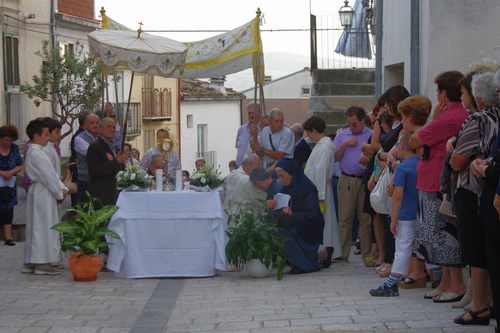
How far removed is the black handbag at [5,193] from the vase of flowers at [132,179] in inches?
144

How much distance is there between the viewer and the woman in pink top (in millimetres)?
9500

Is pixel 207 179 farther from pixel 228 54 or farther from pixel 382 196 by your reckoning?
pixel 228 54

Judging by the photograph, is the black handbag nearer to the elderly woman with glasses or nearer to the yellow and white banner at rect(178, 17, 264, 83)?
the yellow and white banner at rect(178, 17, 264, 83)

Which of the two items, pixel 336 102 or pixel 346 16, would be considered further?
pixel 346 16

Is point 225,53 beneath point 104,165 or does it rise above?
above

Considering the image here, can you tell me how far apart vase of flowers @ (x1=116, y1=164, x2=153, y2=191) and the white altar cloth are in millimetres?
142

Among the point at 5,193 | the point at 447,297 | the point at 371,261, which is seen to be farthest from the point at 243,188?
the point at 5,193

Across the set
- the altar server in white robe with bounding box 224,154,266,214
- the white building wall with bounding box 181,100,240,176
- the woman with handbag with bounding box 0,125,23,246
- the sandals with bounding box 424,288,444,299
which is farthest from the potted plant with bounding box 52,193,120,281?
the white building wall with bounding box 181,100,240,176

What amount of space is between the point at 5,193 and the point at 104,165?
123 inches

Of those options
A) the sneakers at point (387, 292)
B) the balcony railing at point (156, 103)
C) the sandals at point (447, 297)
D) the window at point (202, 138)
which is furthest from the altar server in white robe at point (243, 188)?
the window at point (202, 138)

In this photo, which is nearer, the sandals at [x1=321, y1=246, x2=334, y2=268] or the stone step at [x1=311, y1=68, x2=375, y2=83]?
the sandals at [x1=321, y1=246, x2=334, y2=268]

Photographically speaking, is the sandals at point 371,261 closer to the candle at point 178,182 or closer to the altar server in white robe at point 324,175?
the altar server in white robe at point 324,175

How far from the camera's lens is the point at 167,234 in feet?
40.2

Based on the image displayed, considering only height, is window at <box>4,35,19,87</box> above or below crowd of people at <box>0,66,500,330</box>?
above
